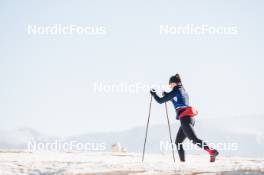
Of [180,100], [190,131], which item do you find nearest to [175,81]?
[180,100]

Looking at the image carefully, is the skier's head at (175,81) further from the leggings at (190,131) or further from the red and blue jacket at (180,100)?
the leggings at (190,131)

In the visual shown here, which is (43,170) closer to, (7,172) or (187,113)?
(7,172)

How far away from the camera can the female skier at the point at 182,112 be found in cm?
919

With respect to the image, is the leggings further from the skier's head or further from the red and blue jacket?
the skier's head

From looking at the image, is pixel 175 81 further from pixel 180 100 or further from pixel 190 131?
pixel 190 131

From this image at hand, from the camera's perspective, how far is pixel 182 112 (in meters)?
9.40

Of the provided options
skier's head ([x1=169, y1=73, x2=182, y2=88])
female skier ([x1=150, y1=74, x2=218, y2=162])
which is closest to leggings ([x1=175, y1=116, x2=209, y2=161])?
female skier ([x1=150, y1=74, x2=218, y2=162])

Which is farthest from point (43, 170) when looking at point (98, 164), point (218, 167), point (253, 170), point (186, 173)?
point (253, 170)

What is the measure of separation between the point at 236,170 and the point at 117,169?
1.95 metres

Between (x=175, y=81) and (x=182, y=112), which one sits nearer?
(x=182, y=112)

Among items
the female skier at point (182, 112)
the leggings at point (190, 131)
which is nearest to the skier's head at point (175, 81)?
the female skier at point (182, 112)

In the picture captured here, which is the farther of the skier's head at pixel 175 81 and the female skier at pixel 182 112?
the skier's head at pixel 175 81

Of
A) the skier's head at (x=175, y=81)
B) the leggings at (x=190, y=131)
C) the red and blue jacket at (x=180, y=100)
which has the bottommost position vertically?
the leggings at (x=190, y=131)

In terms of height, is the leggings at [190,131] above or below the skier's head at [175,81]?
below
